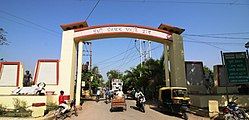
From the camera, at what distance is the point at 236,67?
1700 cm

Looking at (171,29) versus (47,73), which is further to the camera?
(171,29)

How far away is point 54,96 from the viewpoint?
21.0m

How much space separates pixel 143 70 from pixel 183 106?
1898 centimetres

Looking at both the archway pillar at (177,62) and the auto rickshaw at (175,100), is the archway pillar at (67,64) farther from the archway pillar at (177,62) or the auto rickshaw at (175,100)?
the archway pillar at (177,62)

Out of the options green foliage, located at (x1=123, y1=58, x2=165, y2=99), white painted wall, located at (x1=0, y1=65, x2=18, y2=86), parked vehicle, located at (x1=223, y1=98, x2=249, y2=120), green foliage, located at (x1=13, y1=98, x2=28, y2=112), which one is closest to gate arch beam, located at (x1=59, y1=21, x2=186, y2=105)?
white painted wall, located at (x1=0, y1=65, x2=18, y2=86)

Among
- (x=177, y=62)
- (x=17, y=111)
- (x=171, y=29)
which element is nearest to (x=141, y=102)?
(x=177, y=62)

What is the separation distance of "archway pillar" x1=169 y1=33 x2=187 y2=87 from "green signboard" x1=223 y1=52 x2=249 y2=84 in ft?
20.2

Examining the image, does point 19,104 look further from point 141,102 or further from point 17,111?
point 141,102

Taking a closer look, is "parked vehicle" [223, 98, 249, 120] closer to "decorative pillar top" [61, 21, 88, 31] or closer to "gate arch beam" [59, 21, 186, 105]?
"gate arch beam" [59, 21, 186, 105]

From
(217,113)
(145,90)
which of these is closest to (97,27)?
(217,113)

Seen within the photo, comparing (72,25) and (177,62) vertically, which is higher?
(72,25)

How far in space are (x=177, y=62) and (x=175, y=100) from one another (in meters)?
6.14

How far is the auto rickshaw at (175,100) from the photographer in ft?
55.2

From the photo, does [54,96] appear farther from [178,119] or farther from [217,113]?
[217,113]
